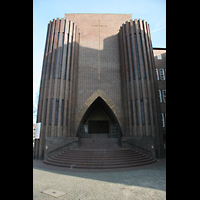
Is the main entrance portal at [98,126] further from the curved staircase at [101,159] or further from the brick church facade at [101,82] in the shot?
the curved staircase at [101,159]

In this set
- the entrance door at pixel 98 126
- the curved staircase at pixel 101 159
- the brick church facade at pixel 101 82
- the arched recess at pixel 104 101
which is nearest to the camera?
the curved staircase at pixel 101 159

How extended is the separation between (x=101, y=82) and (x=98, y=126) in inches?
306

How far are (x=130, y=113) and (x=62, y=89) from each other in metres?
8.96

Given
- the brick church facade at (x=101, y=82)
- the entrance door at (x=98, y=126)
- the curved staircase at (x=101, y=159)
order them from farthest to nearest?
the entrance door at (x=98, y=126) → the brick church facade at (x=101, y=82) → the curved staircase at (x=101, y=159)

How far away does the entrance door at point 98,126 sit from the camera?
24688mm

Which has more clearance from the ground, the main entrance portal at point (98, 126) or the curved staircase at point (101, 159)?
the main entrance portal at point (98, 126)

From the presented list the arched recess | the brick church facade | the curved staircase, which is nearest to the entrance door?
the brick church facade

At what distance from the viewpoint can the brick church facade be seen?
17.1 m

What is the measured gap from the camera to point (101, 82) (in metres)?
21.7

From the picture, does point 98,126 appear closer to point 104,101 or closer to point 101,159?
point 104,101

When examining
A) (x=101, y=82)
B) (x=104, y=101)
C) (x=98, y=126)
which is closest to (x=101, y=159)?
(x=104, y=101)

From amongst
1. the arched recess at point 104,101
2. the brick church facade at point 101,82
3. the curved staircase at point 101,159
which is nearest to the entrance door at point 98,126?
the brick church facade at point 101,82

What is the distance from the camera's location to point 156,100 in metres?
18.2
